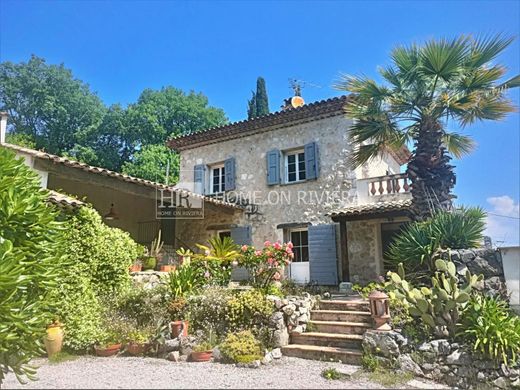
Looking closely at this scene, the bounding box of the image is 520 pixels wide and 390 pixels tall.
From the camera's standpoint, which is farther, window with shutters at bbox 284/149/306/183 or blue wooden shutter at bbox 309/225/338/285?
window with shutters at bbox 284/149/306/183

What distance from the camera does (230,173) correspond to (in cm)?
1291

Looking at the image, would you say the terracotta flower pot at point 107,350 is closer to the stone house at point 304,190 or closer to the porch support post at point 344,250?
the stone house at point 304,190

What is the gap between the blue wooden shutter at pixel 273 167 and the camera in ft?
39.1

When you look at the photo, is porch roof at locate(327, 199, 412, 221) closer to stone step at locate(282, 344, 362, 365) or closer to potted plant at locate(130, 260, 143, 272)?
stone step at locate(282, 344, 362, 365)

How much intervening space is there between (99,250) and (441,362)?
6.32 meters

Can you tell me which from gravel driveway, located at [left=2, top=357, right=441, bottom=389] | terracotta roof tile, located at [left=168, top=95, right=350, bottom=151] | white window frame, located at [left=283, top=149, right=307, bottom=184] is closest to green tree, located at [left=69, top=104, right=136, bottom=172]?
terracotta roof tile, located at [left=168, top=95, right=350, bottom=151]

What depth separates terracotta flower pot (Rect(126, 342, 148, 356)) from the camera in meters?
6.13

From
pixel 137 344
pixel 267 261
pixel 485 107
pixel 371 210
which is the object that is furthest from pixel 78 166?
pixel 485 107

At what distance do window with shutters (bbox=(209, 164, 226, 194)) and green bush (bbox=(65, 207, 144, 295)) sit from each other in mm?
6077

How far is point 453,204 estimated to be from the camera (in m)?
7.45

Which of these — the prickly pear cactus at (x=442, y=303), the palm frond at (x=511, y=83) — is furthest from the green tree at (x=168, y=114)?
the prickly pear cactus at (x=442, y=303)

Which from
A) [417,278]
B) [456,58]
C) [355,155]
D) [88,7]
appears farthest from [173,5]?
[417,278]

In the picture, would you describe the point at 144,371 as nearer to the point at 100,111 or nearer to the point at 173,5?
the point at 173,5

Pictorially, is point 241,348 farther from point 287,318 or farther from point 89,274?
point 89,274
